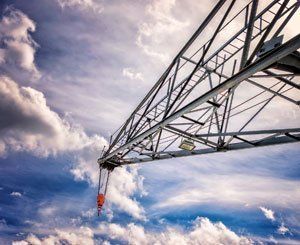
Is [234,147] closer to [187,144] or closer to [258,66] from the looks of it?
[187,144]

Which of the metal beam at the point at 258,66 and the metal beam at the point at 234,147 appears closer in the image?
the metal beam at the point at 258,66

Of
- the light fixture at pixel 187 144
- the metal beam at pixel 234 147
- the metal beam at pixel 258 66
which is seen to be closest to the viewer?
the metal beam at pixel 258 66

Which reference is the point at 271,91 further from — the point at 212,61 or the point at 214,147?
the point at 214,147

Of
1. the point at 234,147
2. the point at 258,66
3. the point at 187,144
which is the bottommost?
the point at 258,66

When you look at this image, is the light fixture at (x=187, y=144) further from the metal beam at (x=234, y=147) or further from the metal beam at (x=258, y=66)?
the metal beam at (x=258, y=66)

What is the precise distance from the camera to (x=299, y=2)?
5020 mm

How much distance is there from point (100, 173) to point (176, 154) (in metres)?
7.03

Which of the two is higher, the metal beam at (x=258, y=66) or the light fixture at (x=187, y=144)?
the light fixture at (x=187, y=144)

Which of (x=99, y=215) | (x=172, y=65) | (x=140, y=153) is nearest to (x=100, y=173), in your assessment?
(x=99, y=215)

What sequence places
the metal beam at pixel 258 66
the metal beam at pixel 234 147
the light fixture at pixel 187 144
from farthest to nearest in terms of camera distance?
1. the light fixture at pixel 187 144
2. the metal beam at pixel 234 147
3. the metal beam at pixel 258 66

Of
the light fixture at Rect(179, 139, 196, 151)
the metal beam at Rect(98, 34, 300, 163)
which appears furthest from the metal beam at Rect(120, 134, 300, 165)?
the metal beam at Rect(98, 34, 300, 163)

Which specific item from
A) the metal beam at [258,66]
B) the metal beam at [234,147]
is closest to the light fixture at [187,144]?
the metal beam at [234,147]

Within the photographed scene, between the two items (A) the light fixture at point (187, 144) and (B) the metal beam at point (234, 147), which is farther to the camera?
(A) the light fixture at point (187, 144)

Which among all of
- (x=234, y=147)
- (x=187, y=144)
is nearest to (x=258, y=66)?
(x=234, y=147)
